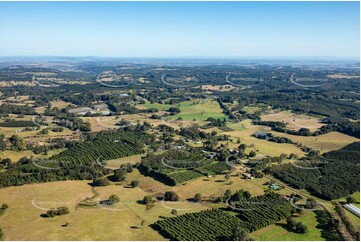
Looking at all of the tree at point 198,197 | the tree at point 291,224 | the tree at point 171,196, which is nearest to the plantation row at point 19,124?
the tree at point 171,196

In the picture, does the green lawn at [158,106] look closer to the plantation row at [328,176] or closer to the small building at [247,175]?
the plantation row at [328,176]

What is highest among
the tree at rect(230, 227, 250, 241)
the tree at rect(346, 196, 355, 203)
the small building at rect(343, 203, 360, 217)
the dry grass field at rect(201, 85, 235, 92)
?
the dry grass field at rect(201, 85, 235, 92)

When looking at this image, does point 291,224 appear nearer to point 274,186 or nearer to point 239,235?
point 239,235

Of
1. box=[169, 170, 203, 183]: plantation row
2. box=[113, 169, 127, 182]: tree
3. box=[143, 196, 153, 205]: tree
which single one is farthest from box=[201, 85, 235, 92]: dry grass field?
box=[143, 196, 153, 205]: tree

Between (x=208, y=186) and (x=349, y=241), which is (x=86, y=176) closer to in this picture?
(x=208, y=186)

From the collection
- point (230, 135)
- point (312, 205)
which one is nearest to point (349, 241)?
point (312, 205)

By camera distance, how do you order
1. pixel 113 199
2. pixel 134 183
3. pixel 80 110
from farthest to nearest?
pixel 80 110, pixel 134 183, pixel 113 199

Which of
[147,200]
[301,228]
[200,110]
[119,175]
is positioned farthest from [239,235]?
[200,110]

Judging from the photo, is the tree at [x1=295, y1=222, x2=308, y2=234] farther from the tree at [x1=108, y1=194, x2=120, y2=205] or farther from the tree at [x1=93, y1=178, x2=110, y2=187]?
the tree at [x1=93, y1=178, x2=110, y2=187]
